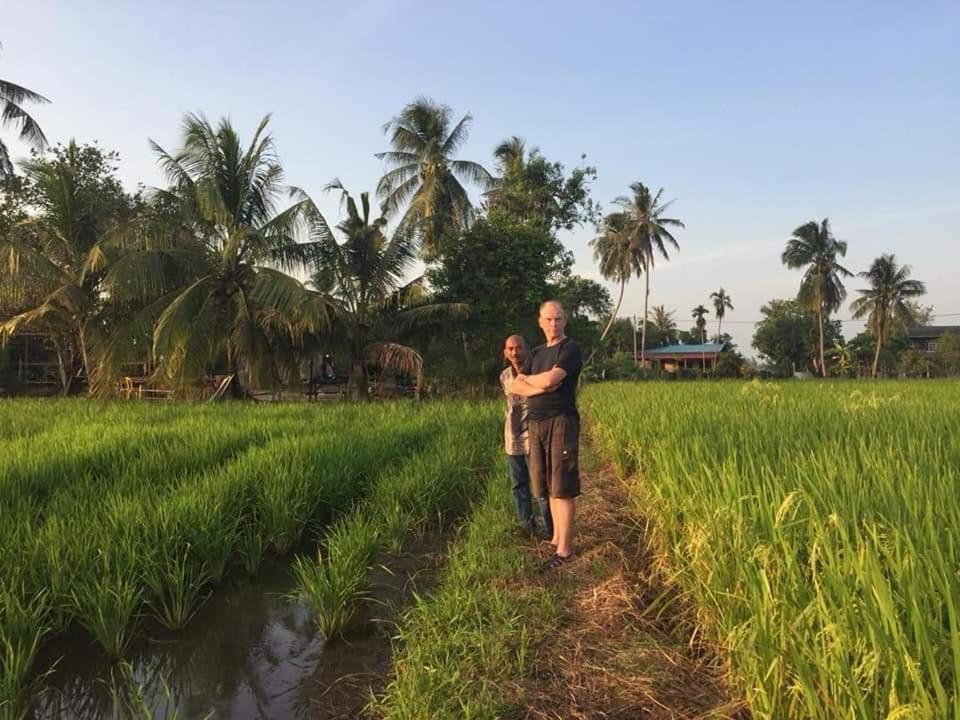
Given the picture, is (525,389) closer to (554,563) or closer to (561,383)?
(561,383)

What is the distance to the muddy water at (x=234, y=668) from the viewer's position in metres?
2.41

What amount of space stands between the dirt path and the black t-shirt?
0.85 metres

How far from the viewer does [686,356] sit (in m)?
41.1

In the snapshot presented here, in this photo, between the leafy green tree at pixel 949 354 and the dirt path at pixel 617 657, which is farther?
the leafy green tree at pixel 949 354

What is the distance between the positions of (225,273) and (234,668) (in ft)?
41.7

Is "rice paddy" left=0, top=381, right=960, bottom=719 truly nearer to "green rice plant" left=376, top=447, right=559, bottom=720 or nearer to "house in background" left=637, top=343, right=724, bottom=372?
"green rice plant" left=376, top=447, right=559, bottom=720

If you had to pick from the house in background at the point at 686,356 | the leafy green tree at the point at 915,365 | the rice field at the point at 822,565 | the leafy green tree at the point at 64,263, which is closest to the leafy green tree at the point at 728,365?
the house in background at the point at 686,356

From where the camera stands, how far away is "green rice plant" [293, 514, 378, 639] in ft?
9.66

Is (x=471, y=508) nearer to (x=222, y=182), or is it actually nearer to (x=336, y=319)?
(x=336, y=319)

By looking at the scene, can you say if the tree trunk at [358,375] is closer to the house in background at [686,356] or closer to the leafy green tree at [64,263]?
the leafy green tree at [64,263]

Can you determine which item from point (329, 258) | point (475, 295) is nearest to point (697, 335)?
point (475, 295)

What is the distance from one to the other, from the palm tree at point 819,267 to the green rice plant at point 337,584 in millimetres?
38979

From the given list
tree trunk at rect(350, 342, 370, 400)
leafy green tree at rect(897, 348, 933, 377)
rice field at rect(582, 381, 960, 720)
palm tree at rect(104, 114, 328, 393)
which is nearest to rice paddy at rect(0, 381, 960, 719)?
rice field at rect(582, 381, 960, 720)

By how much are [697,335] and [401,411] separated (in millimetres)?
58559
